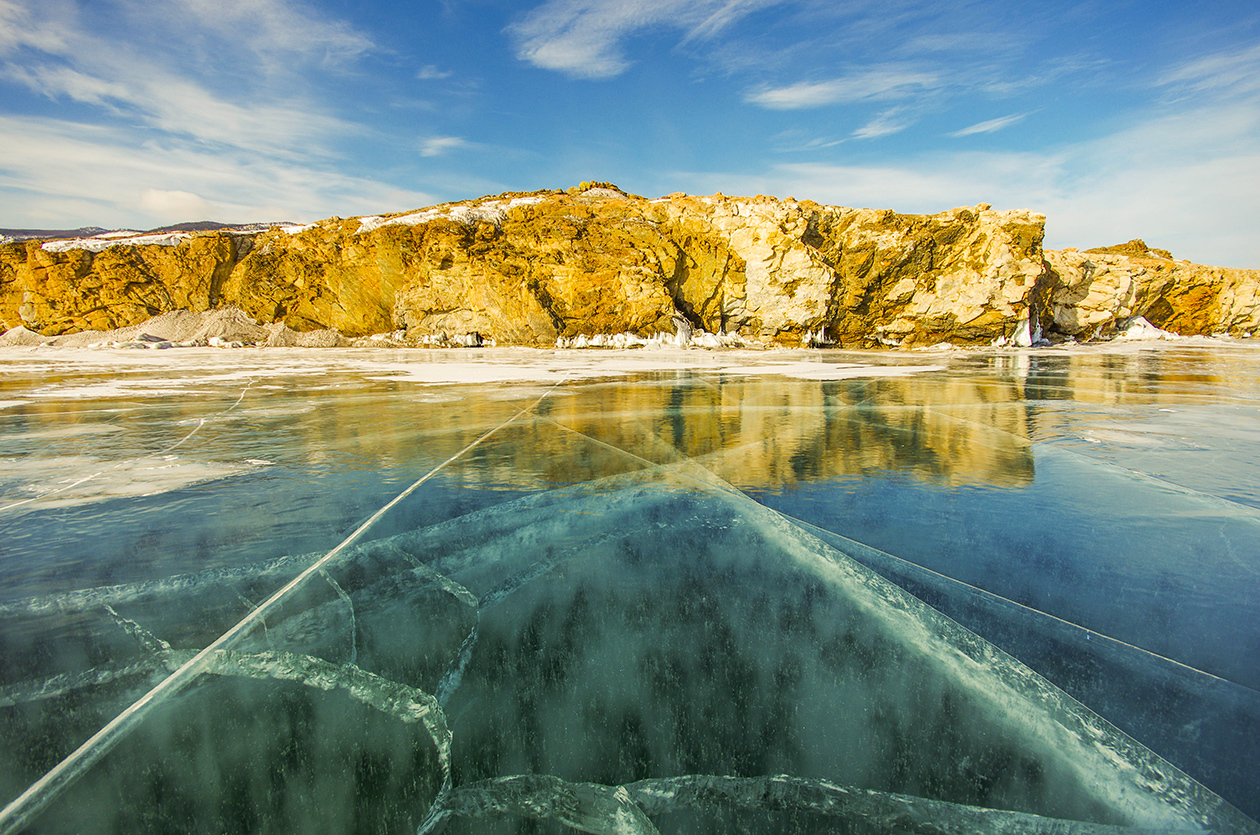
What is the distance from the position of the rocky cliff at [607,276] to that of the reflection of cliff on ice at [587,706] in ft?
73.9

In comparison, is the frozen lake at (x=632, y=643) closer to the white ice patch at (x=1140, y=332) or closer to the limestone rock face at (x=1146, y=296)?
the limestone rock face at (x=1146, y=296)

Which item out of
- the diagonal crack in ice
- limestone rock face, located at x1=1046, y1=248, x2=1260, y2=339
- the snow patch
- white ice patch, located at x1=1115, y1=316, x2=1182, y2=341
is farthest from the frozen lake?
white ice patch, located at x1=1115, y1=316, x2=1182, y2=341

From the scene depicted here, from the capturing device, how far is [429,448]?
4.21m

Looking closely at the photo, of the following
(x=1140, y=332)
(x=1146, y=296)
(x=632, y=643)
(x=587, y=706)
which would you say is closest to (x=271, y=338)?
(x=632, y=643)

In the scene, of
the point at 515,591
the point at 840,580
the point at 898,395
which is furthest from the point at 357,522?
the point at 898,395

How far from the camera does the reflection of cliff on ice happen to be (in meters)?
1.13

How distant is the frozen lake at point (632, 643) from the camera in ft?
3.75

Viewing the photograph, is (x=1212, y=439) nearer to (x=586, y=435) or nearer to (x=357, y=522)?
(x=586, y=435)

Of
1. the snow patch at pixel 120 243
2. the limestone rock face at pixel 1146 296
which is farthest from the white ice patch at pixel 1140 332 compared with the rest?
the snow patch at pixel 120 243

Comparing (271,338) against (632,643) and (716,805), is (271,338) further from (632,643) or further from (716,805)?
(716,805)

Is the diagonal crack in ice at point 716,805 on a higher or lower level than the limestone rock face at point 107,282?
lower

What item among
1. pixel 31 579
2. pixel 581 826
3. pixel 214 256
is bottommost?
pixel 581 826

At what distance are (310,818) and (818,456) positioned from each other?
3.52 m

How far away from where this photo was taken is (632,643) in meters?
1.62
